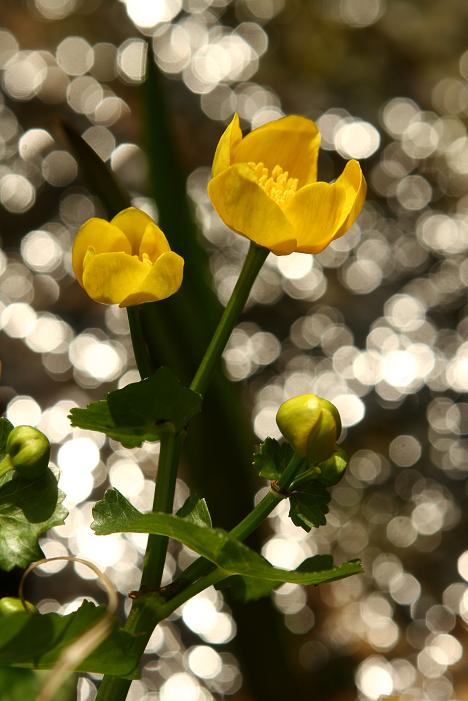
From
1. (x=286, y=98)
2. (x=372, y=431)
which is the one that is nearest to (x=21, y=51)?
(x=286, y=98)

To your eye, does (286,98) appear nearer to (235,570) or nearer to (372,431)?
(372,431)

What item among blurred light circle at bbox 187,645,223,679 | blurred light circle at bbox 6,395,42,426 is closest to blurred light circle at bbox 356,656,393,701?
blurred light circle at bbox 187,645,223,679

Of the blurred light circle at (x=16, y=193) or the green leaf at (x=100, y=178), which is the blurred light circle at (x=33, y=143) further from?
the green leaf at (x=100, y=178)

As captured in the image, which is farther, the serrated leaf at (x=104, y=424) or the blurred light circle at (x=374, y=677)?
the blurred light circle at (x=374, y=677)

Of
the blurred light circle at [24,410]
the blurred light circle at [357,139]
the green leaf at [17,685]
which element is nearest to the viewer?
the green leaf at [17,685]

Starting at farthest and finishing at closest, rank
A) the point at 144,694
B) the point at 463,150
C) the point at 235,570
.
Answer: the point at 463,150
the point at 144,694
the point at 235,570

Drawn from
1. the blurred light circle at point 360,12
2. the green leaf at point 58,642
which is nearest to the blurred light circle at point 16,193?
the blurred light circle at point 360,12

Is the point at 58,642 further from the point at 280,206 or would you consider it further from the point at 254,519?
the point at 280,206
